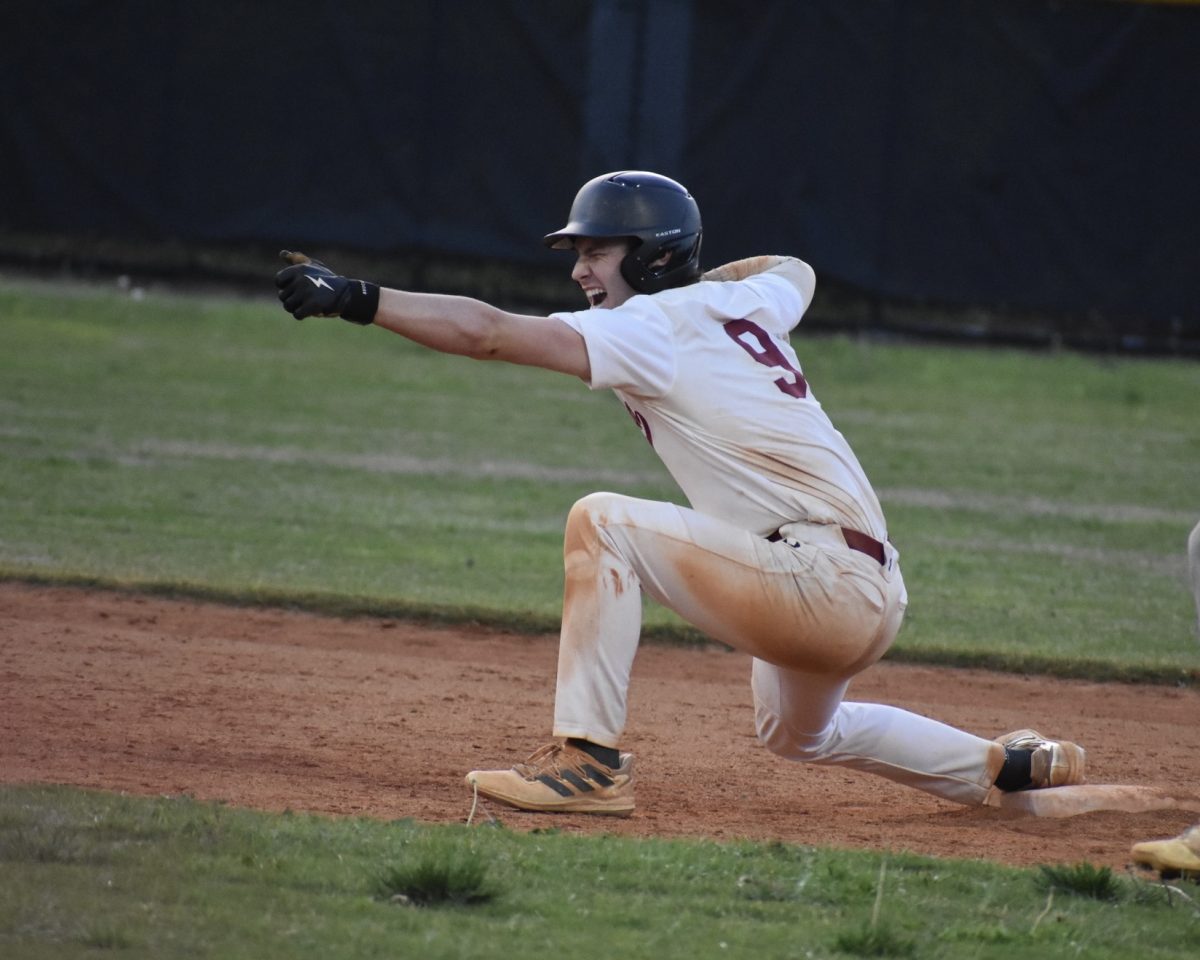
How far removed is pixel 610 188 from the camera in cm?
479

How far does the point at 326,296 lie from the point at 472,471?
758cm

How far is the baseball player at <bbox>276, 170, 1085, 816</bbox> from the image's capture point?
4.50m

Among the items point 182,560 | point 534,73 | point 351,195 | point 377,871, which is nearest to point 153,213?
point 351,195

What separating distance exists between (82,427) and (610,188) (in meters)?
8.20

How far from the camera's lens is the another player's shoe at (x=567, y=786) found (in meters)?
4.62

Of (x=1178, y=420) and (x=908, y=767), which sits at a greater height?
(x=1178, y=420)

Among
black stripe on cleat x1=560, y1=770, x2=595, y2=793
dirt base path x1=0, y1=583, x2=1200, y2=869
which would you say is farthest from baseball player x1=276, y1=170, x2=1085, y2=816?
dirt base path x1=0, y1=583, x2=1200, y2=869

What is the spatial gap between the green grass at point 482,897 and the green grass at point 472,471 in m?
3.71

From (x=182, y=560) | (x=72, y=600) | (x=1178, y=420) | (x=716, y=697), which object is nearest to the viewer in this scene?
(x=716, y=697)

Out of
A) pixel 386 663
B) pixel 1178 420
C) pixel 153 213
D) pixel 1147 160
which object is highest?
pixel 1147 160

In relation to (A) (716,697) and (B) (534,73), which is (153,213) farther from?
(A) (716,697)

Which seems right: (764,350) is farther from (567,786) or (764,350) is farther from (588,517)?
(567,786)

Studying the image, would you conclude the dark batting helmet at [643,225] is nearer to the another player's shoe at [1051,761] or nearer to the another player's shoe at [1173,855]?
the another player's shoe at [1051,761]

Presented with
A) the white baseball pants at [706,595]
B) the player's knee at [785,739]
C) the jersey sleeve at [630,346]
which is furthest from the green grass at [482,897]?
the jersey sleeve at [630,346]
